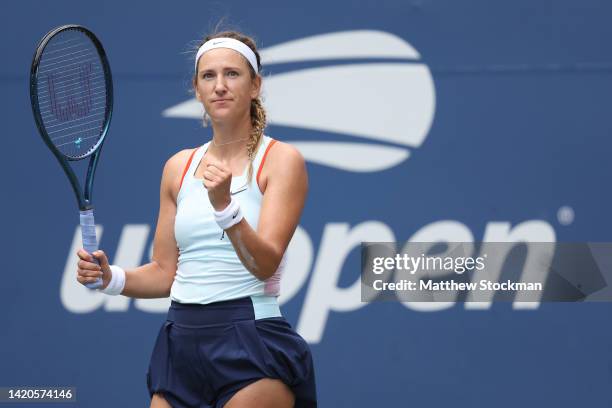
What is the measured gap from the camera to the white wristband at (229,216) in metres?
2.42

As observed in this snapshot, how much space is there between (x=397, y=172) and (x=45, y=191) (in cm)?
146

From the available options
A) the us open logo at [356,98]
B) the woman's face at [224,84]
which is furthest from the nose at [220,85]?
the us open logo at [356,98]

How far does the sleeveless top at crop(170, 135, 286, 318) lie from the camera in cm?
262

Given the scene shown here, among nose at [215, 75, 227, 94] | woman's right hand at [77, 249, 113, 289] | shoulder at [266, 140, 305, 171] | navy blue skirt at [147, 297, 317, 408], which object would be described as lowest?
navy blue skirt at [147, 297, 317, 408]

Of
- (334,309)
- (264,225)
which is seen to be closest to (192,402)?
(264,225)

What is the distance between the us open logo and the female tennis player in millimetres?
1758

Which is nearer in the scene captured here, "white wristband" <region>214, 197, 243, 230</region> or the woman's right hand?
"white wristband" <region>214, 197, 243, 230</region>

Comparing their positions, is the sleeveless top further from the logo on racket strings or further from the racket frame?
the logo on racket strings

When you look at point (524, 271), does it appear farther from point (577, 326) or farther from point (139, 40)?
point (139, 40)

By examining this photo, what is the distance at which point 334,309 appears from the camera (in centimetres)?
450
